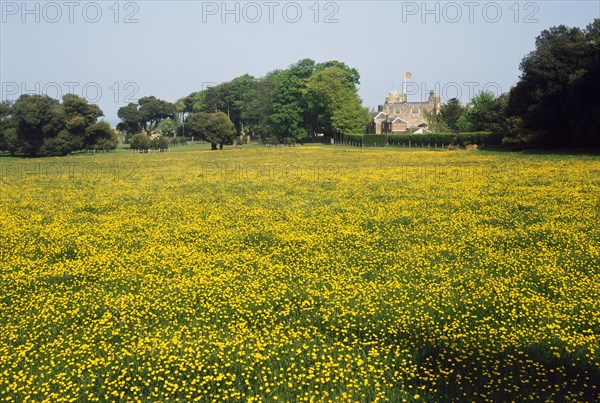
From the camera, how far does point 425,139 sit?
263 ft

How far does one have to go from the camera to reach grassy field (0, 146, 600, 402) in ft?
19.4

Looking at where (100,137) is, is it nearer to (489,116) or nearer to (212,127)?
(212,127)

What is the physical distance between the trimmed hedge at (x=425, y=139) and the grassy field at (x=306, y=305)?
2141 inches

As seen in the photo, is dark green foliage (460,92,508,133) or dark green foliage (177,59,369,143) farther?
dark green foliage (177,59,369,143)

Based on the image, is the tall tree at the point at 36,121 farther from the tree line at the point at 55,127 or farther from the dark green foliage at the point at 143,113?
the dark green foliage at the point at 143,113

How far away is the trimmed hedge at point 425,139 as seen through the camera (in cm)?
6825

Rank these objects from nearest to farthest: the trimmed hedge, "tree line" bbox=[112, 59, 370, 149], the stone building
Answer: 1. the trimmed hedge
2. "tree line" bbox=[112, 59, 370, 149]
3. the stone building

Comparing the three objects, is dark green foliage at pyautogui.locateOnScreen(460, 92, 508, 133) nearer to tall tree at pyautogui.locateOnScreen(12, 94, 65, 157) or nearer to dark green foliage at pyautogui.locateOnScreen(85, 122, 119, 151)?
dark green foliage at pyautogui.locateOnScreen(85, 122, 119, 151)

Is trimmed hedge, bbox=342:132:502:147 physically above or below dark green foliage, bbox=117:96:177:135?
below

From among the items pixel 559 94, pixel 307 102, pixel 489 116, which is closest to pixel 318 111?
pixel 307 102

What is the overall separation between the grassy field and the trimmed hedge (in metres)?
54.4

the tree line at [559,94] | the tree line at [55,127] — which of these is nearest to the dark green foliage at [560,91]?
the tree line at [559,94]

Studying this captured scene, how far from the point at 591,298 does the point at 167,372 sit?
745 centimetres

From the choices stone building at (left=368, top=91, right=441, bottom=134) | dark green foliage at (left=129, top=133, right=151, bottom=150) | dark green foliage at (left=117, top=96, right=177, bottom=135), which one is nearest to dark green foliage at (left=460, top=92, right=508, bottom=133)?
stone building at (left=368, top=91, right=441, bottom=134)
